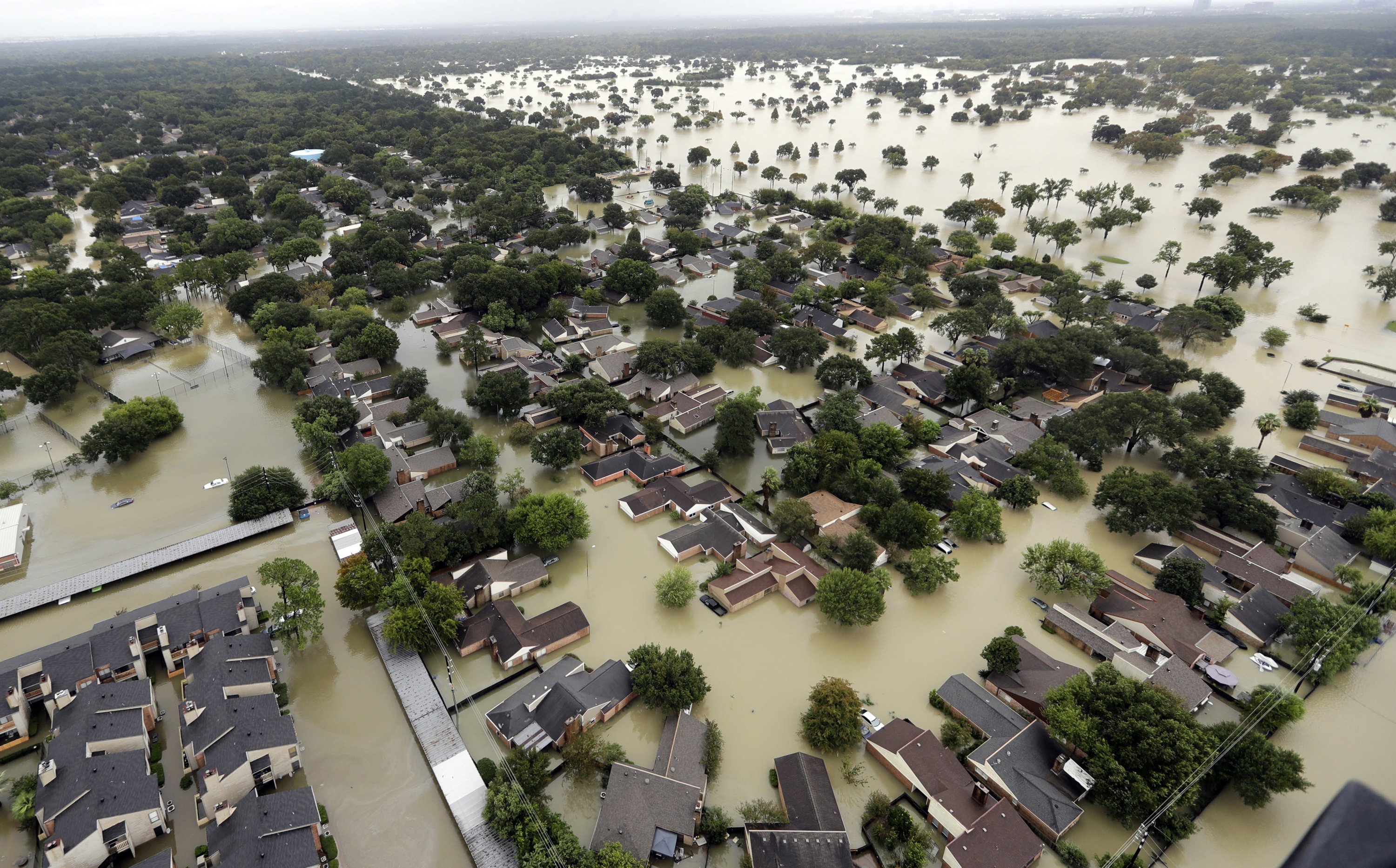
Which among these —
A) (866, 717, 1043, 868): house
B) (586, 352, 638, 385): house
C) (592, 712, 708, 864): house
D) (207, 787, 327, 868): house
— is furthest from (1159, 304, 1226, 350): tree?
(207, 787, 327, 868): house

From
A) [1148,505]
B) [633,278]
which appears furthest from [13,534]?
[1148,505]

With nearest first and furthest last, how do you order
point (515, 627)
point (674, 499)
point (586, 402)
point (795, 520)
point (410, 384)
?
point (515, 627) → point (795, 520) → point (674, 499) → point (586, 402) → point (410, 384)

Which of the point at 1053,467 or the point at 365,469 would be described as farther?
the point at 1053,467

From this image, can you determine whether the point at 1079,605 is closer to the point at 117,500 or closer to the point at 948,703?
the point at 948,703

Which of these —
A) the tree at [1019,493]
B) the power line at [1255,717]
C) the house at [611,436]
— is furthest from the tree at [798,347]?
the power line at [1255,717]

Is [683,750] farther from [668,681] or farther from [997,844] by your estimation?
[997,844]

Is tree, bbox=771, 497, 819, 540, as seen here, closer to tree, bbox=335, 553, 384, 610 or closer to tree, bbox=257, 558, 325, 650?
tree, bbox=335, 553, 384, 610
